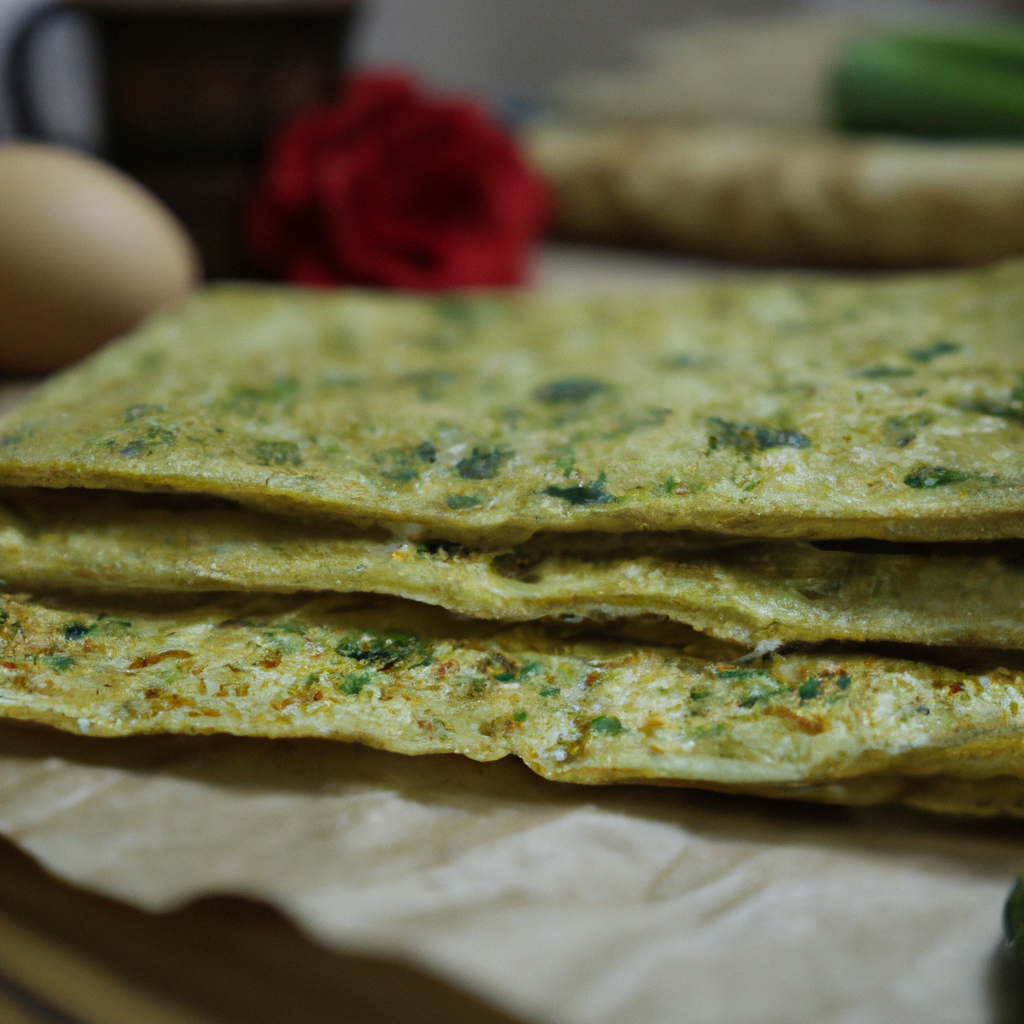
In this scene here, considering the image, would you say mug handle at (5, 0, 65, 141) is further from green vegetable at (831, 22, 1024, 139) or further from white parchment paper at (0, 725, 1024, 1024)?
green vegetable at (831, 22, 1024, 139)

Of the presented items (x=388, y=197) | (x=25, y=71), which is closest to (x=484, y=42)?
(x=388, y=197)

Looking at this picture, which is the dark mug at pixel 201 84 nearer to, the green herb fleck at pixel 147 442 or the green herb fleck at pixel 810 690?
the green herb fleck at pixel 147 442

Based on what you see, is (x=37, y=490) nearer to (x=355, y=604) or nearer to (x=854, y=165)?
(x=355, y=604)

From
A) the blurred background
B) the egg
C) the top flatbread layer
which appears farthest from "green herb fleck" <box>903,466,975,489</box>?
the blurred background

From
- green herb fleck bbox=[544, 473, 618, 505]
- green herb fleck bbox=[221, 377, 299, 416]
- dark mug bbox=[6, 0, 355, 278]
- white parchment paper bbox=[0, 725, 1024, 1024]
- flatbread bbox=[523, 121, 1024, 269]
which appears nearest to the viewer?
white parchment paper bbox=[0, 725, 1024, 1024]

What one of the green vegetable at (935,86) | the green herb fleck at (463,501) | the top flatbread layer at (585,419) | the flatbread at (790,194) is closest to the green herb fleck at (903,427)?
the top flatbread layer at (585,419)
